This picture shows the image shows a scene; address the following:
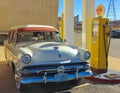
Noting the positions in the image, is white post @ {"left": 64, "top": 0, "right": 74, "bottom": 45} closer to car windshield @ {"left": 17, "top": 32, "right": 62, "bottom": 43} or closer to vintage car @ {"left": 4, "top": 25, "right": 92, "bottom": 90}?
car windshield @ {"left": 17, "top": 32, "right": 62, "bottom": 43}

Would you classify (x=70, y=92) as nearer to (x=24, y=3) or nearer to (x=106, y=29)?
(x=106, y=29)

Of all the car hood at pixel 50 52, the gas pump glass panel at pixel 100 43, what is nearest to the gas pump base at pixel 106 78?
the gas pump glass panel at pixel 100 43

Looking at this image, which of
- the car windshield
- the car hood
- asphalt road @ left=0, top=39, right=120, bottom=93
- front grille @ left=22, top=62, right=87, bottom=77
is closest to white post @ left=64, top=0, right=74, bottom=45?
the car windshield

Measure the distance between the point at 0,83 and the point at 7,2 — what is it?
21.4m

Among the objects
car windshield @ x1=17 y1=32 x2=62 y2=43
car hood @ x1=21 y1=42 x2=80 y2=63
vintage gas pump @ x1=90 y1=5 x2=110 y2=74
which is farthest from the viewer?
vintage gas pump @ x1=90 y1=5 x2=110 y2=74

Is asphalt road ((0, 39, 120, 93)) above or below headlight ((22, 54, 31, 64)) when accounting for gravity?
below

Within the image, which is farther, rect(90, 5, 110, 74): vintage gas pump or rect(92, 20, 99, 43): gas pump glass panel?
rect(92, 20, 99, 43): gas pump glass panel

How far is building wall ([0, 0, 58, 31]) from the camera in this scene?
28328 mm

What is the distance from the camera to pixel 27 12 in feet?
95.6

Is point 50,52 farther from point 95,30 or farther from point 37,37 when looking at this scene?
point 95,30

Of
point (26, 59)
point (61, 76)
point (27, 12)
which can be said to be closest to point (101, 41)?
point (61, 76)

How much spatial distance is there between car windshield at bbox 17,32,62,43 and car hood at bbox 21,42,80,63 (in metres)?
0.93

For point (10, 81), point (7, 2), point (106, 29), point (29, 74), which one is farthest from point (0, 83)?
point (7, 2)

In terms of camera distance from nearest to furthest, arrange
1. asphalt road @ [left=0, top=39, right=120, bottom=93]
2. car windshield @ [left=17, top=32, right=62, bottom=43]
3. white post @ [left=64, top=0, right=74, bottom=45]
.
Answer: asphalt road @ [left=0, top=39, right=120, bottom=93], car windshield @ [left=17, top=32, right=62, bottom=43], white post @ [left=64, top=0, right=74, bottom=45]
